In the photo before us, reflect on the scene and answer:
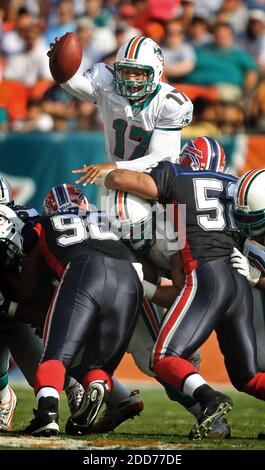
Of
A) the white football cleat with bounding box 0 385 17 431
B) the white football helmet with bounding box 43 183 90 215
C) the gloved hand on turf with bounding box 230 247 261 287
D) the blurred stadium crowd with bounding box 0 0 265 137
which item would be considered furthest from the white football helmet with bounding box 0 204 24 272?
the blurred stadium crowd with bounding box 0 0 265 137

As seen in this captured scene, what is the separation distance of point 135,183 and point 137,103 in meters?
1.14

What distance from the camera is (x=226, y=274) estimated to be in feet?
17.2

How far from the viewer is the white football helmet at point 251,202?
17.3ft

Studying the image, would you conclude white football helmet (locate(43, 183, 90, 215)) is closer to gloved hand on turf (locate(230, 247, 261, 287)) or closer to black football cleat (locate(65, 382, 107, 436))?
gloved hand on turf (locate(230, 247, 261, 287))

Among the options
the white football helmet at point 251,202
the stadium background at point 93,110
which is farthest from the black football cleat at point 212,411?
the stadium background at point 93,110

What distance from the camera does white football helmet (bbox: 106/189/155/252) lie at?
534cm

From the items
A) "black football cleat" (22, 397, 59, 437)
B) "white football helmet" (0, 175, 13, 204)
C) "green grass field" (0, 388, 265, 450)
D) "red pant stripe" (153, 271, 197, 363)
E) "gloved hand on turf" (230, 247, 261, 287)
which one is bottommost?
"green grass field" (0, 388, 265, 450)

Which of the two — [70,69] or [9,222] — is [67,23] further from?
[9,222]

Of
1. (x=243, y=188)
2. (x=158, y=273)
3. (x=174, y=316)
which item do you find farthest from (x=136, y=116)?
(x=174, y=316)

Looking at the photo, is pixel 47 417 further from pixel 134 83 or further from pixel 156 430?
pixel 134 83

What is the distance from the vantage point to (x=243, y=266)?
532 centimetres

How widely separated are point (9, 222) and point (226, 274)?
1.15 meters

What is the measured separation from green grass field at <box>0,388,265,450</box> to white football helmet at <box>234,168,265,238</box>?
1.09 meters

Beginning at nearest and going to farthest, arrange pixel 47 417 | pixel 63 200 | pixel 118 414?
pixel 47 417 → pixel 118 414 → pixel 63 200
